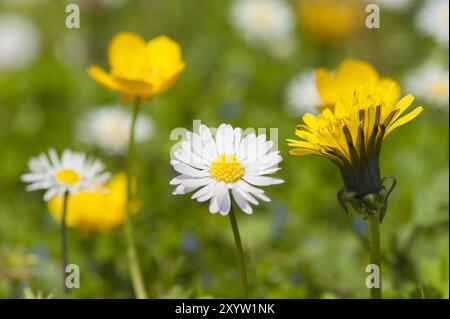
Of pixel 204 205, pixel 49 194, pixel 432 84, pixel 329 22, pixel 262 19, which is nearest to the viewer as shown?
pixel 49 194

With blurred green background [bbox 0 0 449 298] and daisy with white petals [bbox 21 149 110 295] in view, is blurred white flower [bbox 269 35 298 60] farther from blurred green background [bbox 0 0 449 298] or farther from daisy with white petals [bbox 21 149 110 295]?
daisy with white petals [bbox 21 149 110 295]

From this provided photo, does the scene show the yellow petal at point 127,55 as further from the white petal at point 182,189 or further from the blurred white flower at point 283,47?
the blurred white flower at point 283,47

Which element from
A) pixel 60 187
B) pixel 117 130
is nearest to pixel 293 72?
A: pixel 117 130

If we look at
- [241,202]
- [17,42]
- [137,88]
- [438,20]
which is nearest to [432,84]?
[438,20]

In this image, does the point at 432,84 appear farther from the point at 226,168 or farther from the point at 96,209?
the point at 226,168

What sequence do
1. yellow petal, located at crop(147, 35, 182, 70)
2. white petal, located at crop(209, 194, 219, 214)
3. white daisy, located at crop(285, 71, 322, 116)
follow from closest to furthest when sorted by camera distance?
white petal, located at crop(209, 194, 219, 214) < yellow petal, located at crop(147, 35, 182, 70) < white daisy, located at crop(285, 71, 322, 116)

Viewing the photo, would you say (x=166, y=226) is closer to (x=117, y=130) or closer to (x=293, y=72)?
(x=117, y=130)

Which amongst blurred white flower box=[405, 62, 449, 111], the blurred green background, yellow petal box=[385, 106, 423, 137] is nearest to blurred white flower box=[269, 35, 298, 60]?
the blurred green background

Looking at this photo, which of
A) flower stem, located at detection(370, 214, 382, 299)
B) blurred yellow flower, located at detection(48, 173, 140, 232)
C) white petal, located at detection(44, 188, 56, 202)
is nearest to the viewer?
flower stem, located at detection(370, 214, 382, 299)
